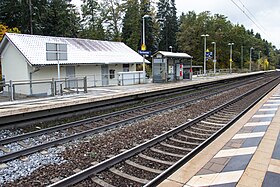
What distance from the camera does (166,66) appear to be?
26.5 m

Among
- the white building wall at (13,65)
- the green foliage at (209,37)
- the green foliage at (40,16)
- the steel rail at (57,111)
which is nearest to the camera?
the steel rail at (57,111)

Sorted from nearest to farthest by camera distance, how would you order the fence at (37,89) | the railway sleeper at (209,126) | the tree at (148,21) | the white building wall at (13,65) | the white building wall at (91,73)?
the railway sleeper at (209,126) < the fence at (37,89) < the white building wall at (13,65) < the white building wall at (91,73) < the tree at (148,21)

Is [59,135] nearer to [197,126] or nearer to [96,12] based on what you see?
[197,126]

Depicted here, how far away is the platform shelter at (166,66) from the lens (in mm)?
26125

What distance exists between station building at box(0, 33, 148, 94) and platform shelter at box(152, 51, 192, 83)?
2.57 m

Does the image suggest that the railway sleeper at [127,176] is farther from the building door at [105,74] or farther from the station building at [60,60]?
the building door at [105,74]

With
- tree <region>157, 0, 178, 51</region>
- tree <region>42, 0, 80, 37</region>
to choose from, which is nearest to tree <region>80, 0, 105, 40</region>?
tree <region>42, 0, 80, 37</region>

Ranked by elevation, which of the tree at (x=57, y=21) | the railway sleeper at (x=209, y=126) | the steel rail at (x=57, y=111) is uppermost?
the tree at (x=57, y=21)

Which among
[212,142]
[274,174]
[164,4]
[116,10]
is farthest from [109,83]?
[164,4]

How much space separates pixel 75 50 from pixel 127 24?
35316 mm

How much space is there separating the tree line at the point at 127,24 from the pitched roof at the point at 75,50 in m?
6.97

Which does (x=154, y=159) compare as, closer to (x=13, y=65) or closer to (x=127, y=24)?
(x=13, y=65)

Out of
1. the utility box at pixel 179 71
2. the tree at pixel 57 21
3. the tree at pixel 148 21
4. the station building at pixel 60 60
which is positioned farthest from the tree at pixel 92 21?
the utility box at pixel 179 71

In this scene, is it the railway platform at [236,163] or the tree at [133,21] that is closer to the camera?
the railway platform at [236,163]
